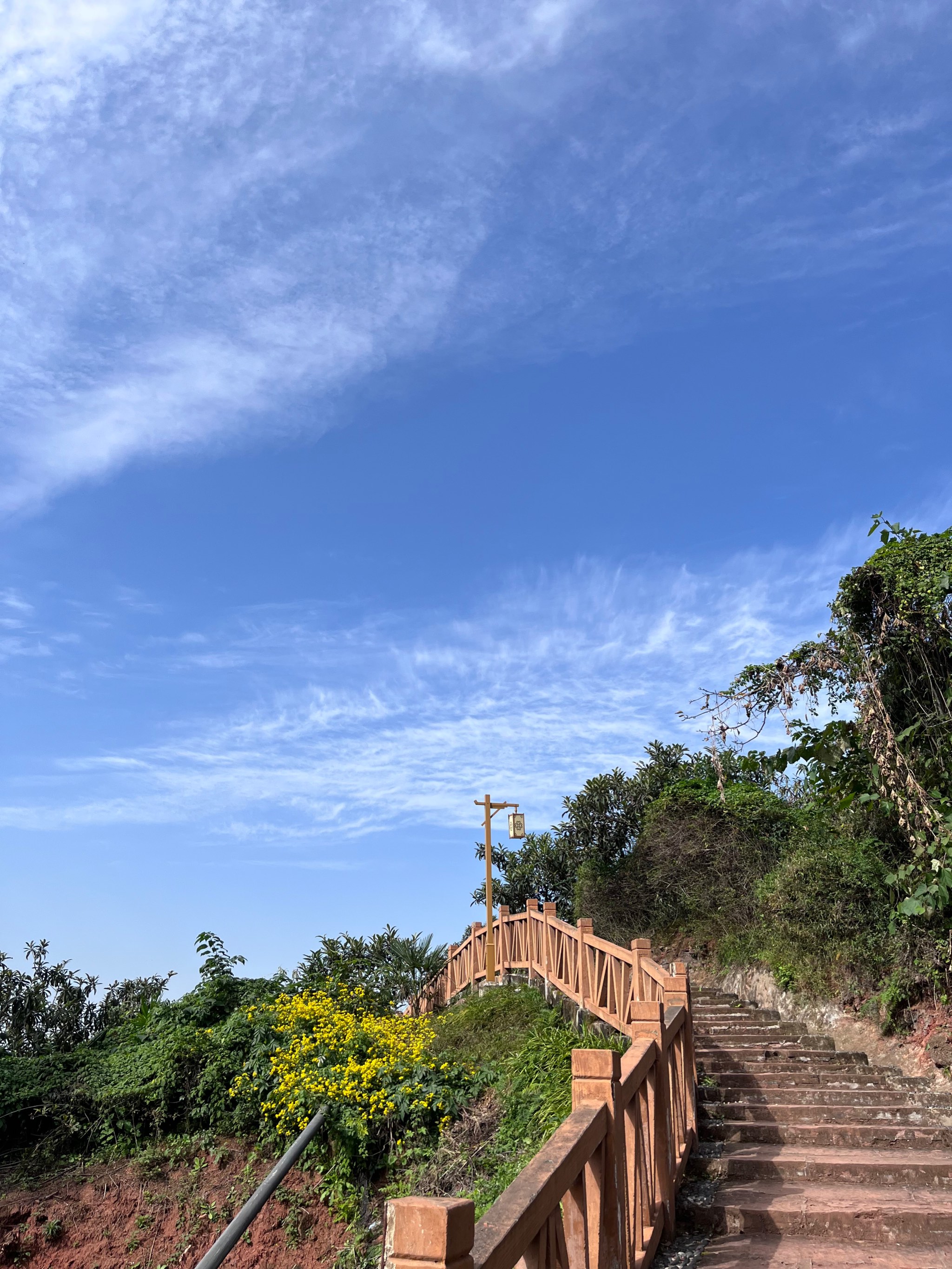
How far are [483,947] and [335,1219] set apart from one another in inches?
357

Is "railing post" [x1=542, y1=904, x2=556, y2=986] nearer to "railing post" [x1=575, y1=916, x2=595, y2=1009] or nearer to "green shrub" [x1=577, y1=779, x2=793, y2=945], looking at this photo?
"railing post" [x1=575, y1=916, x2=595, y2=1009]

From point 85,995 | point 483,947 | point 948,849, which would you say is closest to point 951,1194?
point 948,849

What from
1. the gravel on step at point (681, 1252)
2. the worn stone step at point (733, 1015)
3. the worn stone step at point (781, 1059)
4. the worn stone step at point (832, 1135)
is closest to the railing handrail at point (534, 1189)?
the gravel on step at point (681, 1252)

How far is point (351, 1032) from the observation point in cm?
1240

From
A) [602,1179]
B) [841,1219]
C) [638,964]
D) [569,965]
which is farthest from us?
[569,965]

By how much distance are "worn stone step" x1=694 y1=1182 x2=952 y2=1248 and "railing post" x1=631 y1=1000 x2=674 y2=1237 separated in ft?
1.13

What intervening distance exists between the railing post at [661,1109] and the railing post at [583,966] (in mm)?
5916

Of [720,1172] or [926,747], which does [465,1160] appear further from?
[926,747]

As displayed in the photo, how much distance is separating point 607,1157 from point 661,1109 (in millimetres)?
1703

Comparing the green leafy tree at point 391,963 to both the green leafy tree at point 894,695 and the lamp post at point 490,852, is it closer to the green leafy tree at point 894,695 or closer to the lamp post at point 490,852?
the lamp post at point 490,852

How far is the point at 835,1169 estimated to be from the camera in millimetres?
6637

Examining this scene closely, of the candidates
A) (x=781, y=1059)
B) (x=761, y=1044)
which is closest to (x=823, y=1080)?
(x=781, y=1059)

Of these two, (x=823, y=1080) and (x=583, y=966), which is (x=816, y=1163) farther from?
(x=583, y=966)

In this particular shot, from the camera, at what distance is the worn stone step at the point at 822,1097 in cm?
860
